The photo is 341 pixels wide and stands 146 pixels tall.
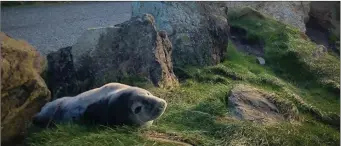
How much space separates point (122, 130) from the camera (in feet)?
13.3

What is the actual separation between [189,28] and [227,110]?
10.0ft

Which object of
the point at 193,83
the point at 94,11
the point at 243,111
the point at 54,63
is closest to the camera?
the point at 243,111

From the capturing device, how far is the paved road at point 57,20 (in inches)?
327

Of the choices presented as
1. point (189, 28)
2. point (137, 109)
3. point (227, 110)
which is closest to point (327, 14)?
point (189, 28)

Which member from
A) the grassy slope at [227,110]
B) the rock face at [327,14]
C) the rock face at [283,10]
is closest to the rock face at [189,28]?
the grassy slope at [227,110]

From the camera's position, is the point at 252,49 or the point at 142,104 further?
the point at 252,49

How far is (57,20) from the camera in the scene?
9.91 meters

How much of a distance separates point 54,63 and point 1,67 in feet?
7.69

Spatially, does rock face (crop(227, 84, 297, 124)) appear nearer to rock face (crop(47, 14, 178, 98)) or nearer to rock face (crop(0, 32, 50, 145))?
rock face (crop(47, 14, 178, 98))

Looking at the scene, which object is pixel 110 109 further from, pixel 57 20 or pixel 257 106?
pixel 57 20

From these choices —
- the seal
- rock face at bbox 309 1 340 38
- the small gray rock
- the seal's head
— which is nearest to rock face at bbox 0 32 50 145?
the seal

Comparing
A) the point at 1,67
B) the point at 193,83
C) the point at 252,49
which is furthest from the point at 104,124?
the point at 252,49

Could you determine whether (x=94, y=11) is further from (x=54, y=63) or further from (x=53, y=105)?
(x=53, y=105)

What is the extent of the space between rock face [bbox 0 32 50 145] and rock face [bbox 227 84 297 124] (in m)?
2.14
